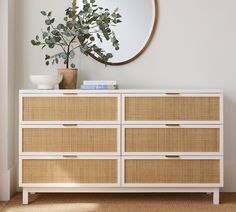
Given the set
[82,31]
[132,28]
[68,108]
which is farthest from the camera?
[132,28]

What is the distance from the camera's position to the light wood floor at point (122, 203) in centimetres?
341

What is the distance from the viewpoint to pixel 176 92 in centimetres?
346

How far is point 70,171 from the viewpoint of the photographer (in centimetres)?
348

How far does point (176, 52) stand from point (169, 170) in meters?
1.02

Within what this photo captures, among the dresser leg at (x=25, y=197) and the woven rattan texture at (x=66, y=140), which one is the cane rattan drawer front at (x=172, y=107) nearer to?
the woven rattan texture at (x=66, y=140)

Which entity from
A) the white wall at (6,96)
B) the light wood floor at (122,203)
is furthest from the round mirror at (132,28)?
the light wood floor at (122,203)

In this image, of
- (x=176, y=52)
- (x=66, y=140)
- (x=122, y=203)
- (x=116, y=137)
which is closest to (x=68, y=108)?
(x=66, y=140)

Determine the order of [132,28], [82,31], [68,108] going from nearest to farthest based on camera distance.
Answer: [68,108] → [82,31] → [132,28]

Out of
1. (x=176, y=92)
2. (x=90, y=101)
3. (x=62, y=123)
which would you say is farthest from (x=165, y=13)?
(x=62, y=123)

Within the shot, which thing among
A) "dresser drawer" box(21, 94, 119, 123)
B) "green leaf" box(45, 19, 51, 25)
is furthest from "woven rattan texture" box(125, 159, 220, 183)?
"green leaf" box(45, 19, 51, 25)

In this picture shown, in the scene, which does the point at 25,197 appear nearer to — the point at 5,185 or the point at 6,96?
the point at 5,185

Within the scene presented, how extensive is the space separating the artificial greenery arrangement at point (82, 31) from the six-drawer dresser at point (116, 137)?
16.4 inches

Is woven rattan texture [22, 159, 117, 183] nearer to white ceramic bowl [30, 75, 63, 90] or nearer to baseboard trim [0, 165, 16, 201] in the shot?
baseboard trim [0, 165, 16, 201]

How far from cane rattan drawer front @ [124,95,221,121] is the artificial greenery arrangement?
512mm
